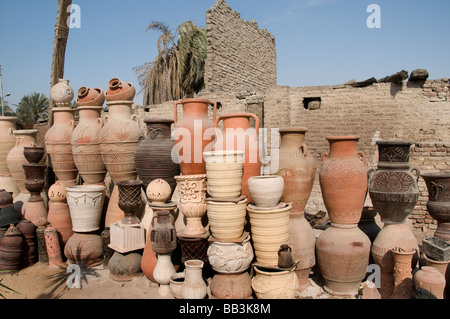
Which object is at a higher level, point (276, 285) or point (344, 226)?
point (344, 226)

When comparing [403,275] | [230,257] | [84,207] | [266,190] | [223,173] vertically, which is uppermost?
[223,173]

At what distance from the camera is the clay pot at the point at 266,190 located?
3.04 m

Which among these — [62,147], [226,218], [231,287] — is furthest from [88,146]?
[231,287]

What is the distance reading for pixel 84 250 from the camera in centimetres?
404

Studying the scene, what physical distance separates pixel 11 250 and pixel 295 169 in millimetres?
3464

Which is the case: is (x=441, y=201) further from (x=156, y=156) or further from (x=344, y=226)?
(x=156, y=156)

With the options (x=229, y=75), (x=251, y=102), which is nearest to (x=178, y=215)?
(x=251, y=102)

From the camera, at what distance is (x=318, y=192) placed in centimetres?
710

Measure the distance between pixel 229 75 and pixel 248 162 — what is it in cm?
767

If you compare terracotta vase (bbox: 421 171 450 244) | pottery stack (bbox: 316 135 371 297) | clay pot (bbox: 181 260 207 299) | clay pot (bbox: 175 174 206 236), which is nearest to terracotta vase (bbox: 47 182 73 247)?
clay pot (bbox: 175 174 206 236)

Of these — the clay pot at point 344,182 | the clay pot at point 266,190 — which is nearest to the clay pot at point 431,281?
the clay pot at point 344,182

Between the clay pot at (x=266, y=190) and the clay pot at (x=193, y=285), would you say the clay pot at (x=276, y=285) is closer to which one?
the clay pot at (x=193, y=285)

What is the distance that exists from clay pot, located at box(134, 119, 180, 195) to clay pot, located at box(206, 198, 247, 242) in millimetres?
871
